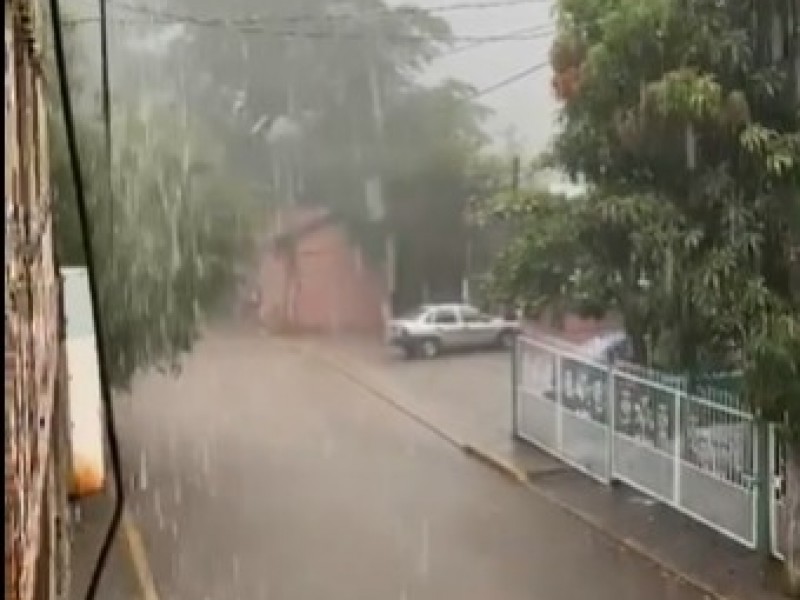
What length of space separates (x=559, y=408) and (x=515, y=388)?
398mm

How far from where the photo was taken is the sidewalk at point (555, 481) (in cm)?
300

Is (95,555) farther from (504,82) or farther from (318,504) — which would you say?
(504,82)

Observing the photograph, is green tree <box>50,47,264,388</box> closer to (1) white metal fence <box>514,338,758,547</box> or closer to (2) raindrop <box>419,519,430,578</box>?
(2) raindrop <box>419,519,430,578</box>

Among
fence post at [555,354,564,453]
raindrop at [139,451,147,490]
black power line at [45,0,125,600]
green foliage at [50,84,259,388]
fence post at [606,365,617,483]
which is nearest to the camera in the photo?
black power line at [45,0,125,600]

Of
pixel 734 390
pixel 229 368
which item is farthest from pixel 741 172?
pixel 229 368

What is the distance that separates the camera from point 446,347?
17.8 feet

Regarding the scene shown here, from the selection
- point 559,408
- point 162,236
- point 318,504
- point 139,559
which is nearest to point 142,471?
point 318,504

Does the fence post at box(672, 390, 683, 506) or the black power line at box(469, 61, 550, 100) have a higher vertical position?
the black power line at box(469, 61, 550, 100)

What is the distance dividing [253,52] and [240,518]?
5.00ft

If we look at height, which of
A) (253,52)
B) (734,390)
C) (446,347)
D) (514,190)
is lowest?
(446,347)

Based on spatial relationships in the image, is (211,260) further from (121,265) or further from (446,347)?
(446,347)

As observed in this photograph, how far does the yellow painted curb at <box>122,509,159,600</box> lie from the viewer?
282 centimetres

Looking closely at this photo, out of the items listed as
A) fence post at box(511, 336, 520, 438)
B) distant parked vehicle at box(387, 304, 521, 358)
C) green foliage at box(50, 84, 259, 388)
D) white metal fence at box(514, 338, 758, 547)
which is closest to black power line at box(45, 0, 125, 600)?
white metal fence at box(514, 338, 758, 547)

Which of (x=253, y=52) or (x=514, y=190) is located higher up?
(x=253, y=52)
